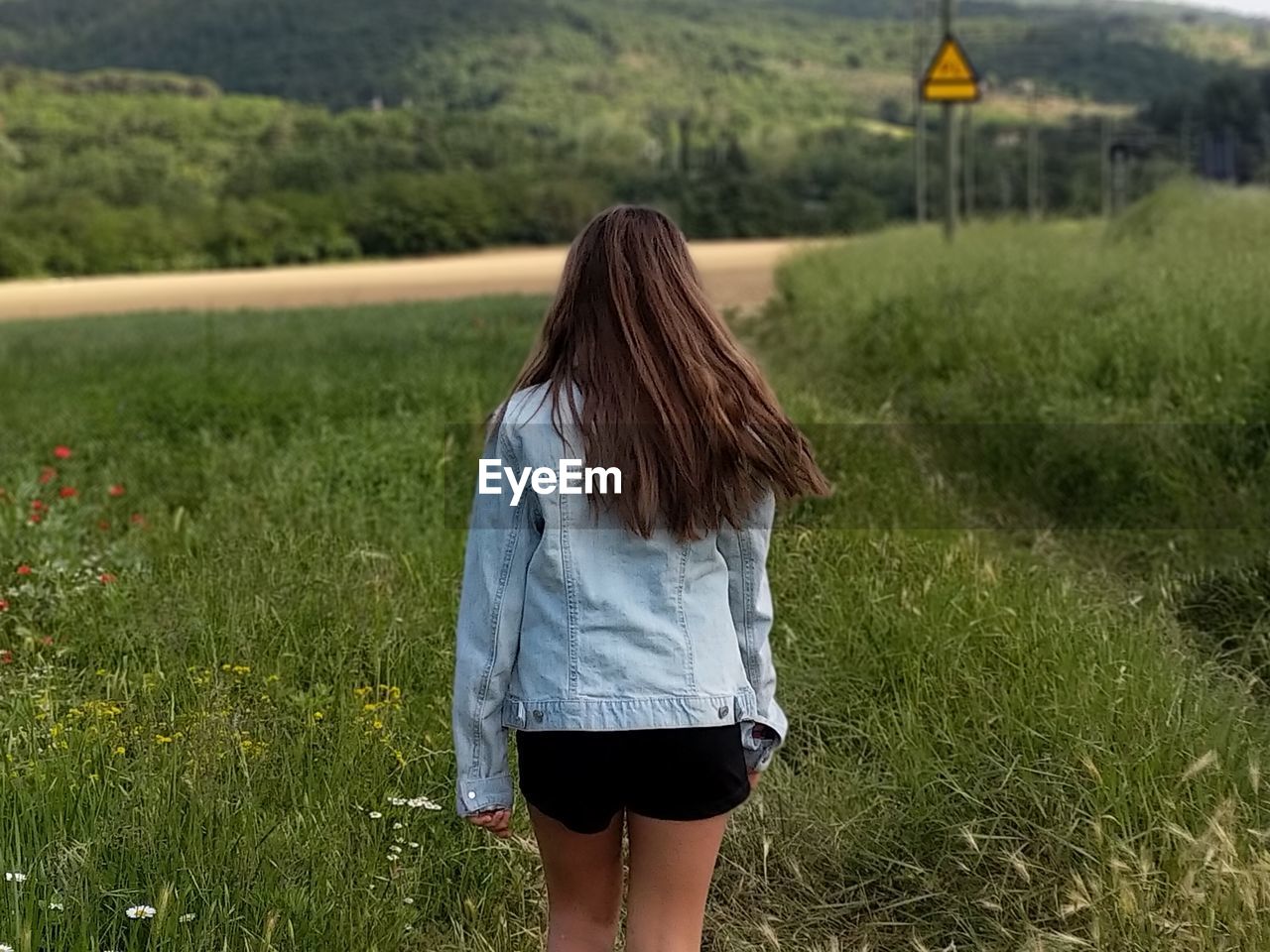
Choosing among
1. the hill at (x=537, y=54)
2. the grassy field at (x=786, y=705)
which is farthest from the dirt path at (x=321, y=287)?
the hill at (x=537, y=54)

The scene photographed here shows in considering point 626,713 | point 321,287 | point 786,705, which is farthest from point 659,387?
point 321,287

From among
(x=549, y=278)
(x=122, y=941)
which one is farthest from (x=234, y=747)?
(x=549, y=278)

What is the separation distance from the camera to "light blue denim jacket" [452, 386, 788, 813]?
7.64 ft

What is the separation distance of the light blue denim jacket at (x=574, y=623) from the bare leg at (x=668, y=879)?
195 mm

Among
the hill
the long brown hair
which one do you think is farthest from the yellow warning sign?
the hill

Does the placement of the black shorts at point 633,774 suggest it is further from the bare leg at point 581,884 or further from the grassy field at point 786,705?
the grassy field at point 786,705

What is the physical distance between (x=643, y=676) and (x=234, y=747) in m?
1.60

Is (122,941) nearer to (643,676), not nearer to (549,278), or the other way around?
(643,676)

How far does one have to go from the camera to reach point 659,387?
238 cm

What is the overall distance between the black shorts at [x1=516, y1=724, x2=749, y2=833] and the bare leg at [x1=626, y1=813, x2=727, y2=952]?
0.04 m

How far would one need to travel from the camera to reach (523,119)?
132875mm

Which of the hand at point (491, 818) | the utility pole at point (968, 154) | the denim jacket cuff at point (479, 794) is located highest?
the denim jacket cuff at point (479, 794)

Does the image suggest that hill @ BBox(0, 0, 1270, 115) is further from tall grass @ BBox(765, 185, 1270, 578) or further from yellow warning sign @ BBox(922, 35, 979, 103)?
tall grass @ BBox(765, 185, 1270, 578)

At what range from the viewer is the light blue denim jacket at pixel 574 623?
2.33 meters
